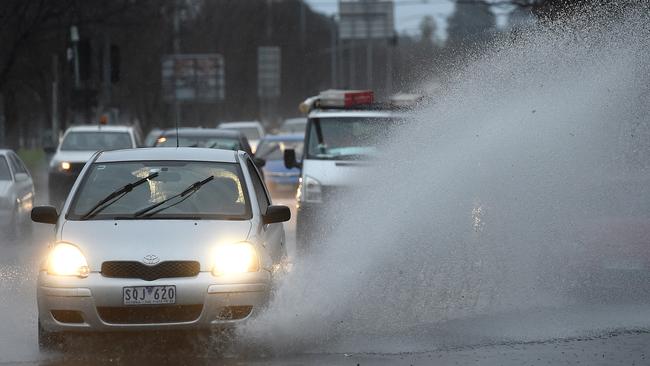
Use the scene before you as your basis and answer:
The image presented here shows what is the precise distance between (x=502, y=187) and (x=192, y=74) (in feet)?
157

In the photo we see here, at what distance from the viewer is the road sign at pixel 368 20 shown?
262 ft

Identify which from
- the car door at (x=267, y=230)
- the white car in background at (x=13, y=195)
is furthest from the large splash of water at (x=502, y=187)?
the white car in background at (x=13, y=195)

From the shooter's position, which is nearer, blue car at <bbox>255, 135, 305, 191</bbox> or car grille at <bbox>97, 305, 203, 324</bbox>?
car grille at <bbox>97, 305, 203, 324</bbox>

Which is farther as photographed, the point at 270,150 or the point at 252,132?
the point at 252,132

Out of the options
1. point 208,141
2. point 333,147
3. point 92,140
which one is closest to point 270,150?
point 92,140

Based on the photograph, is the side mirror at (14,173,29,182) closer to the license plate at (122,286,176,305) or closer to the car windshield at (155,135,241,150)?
the car windshield at (155,135,241,150)

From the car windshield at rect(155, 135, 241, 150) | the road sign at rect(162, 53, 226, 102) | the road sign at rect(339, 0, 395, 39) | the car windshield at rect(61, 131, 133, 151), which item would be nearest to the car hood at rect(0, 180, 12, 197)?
the car windshield at rect(155, 135, 241, 150)

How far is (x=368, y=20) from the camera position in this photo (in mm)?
80312

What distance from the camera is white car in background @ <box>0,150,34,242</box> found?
19391 mm

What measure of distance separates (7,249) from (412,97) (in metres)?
5.47

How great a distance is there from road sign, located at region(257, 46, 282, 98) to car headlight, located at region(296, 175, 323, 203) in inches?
2447

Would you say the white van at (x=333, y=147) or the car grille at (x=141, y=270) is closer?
the car grille at (x=141, y=270)

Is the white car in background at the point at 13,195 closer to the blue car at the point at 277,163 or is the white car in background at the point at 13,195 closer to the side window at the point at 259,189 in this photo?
the side window at the point at 259,189

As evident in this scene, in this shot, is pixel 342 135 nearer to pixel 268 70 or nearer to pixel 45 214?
pixel 45 214
